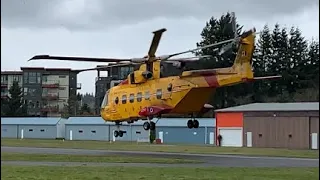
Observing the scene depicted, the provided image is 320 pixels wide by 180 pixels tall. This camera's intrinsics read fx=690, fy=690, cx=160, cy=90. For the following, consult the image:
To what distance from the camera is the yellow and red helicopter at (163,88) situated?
42.8 m

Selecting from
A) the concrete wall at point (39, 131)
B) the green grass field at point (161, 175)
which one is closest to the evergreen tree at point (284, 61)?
the green grass field at point (161, 175)

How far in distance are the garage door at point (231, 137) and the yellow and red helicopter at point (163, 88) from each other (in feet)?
116

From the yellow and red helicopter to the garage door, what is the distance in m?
35.4

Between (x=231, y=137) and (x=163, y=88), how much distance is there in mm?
40036

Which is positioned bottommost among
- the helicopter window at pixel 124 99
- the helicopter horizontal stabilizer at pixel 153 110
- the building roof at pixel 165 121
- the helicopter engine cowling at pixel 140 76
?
the building roof at pixel 165 121

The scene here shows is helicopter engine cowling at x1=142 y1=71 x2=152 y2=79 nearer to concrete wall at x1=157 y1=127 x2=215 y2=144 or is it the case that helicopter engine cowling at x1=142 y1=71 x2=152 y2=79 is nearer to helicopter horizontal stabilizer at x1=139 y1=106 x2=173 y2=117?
helicopter horizontal stabilizer at x1=139 y1=106 x2=173 y2=117

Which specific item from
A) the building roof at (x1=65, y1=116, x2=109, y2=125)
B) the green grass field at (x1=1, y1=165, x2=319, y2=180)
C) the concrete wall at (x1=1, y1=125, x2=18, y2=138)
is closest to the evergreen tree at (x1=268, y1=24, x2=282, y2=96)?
the green grass field at (x1=1, y1=165, x2=319, y2=180)

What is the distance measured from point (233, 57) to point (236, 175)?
1719cm

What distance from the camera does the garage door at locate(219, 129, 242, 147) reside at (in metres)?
83.3

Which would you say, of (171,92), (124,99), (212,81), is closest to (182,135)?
(124,99)

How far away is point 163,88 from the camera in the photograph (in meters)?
47.1

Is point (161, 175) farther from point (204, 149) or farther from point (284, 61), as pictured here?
point (204, 149)

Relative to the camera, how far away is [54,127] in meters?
111

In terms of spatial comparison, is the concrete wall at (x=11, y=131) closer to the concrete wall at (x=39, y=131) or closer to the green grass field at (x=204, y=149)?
the concrete wall at (x=39, y=131)
